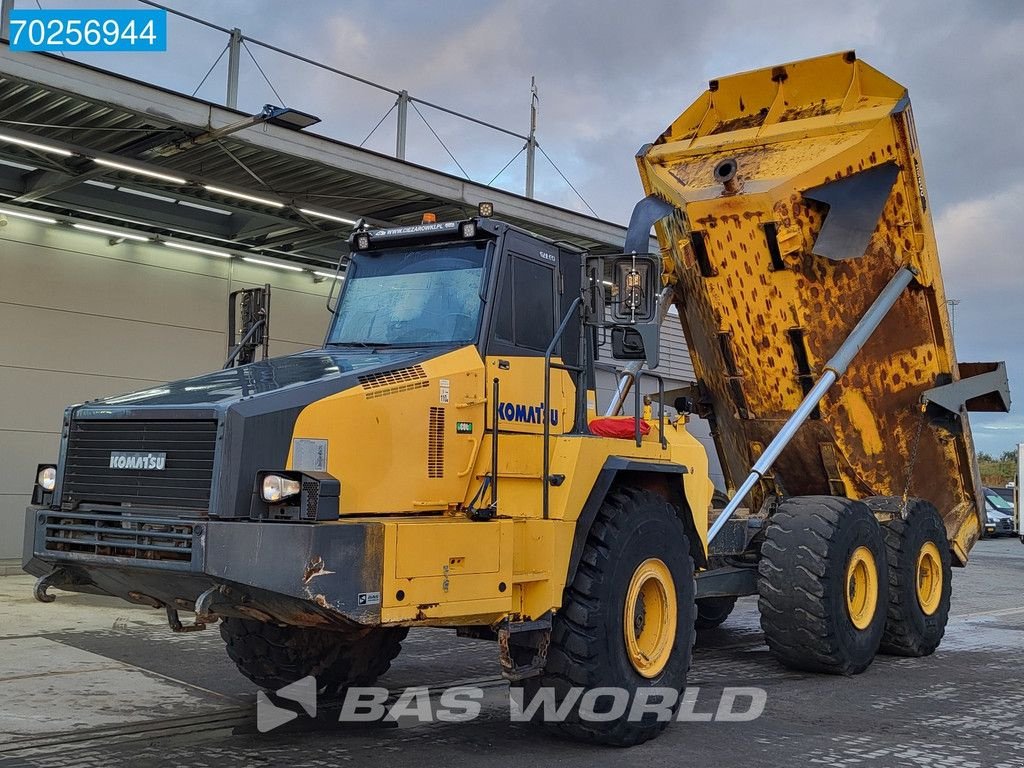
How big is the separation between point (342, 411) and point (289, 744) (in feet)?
6.48

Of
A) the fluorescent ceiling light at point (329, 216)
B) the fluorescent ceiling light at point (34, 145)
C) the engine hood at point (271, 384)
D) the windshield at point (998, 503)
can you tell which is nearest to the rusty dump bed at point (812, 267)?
the engine hood at point (271, 384)

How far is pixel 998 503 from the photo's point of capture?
33688 mm

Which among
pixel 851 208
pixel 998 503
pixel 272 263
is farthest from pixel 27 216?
pixel 998 503

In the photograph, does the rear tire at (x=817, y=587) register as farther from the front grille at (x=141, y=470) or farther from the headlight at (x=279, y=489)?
the front grille at (x=141, y=470)

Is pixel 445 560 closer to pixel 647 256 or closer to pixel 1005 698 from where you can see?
pixel 647 256

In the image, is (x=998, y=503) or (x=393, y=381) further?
(x=998, y=503)

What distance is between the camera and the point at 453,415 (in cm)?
612

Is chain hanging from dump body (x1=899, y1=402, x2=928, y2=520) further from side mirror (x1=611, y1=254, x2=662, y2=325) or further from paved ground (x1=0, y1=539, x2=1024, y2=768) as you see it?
side mirror (x1=611, y1=254, x2=662, y2=325)

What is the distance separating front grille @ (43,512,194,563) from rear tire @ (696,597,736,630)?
632 centimetres

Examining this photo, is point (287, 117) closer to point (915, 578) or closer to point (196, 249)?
Result: point (196, 249)

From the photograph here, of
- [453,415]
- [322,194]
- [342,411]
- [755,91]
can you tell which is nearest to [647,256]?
[453,415]

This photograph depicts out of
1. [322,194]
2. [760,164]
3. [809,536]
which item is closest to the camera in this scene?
[809,536]

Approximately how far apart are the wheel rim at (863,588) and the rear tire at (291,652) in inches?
147

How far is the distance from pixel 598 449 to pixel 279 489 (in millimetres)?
2009
